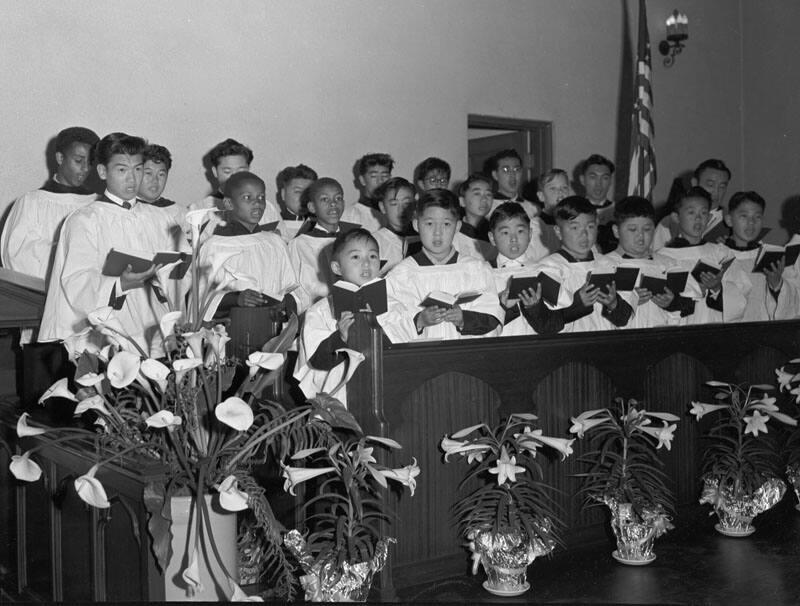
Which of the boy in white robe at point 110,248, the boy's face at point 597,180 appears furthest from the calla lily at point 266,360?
the boy's face at point 597,180

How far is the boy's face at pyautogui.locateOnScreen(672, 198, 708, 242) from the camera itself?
642cm

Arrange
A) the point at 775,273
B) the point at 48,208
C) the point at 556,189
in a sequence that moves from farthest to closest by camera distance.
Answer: the point at 556,189, the point at 775,273, the point at 48,208

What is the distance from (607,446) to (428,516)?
0.81 metres

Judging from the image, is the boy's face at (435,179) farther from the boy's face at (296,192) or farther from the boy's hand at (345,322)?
the boy's hand at (345,322)

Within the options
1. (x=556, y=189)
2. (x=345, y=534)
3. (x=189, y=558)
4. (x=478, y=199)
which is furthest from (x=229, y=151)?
(x=189, y=558)

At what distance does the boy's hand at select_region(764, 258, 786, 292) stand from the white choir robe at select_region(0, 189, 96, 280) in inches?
171

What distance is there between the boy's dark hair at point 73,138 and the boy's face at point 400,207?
195 cm

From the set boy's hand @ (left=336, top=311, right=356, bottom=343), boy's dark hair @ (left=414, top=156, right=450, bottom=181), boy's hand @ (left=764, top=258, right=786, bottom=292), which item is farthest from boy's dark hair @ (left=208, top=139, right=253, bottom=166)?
boy's hand @ (left=764, top=258, right=786, bottom=292)

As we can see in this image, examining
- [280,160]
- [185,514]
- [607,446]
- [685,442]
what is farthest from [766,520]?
[280,160]

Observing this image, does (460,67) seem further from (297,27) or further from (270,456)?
(270,456)

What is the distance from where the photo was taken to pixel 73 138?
19.6ft

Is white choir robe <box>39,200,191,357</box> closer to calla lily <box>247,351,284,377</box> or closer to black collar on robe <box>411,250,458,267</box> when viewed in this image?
black collar on robe <box>411,250,458,267</box>

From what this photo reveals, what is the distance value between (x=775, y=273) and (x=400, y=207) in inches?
98.6

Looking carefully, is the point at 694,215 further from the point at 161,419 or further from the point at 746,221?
the point at 161,419
